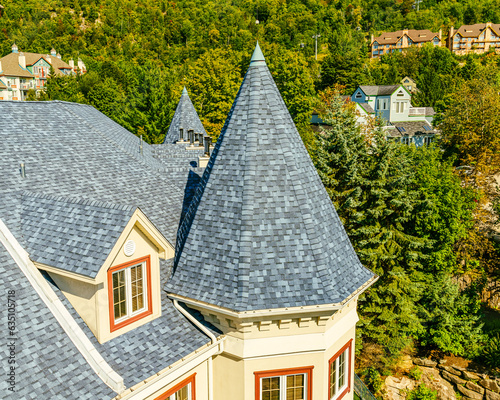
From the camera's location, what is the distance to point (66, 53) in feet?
397

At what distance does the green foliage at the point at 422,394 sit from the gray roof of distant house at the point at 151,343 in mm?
20431

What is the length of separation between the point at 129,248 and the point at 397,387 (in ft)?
76.5

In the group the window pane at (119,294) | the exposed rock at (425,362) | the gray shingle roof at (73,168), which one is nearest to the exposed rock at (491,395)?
the exposed rock at (425,362)

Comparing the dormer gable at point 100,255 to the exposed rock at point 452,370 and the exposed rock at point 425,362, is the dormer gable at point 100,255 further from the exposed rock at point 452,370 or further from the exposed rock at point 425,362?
the exposed rock at point 452,370

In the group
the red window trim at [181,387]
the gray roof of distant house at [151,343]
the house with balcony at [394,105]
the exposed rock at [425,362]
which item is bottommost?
the exposed rock at [425,362]

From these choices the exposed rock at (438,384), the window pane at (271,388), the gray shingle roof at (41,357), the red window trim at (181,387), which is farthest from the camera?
the exposed rock at (438,384)

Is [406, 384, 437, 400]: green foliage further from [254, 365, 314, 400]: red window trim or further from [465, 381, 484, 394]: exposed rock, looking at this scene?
[254, 365, 314, 400]: red window trim

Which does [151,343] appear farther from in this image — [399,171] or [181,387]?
[399,171]

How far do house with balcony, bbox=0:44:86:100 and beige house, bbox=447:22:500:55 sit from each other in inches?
4154

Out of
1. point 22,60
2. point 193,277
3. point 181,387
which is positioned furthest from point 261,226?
point 22,60

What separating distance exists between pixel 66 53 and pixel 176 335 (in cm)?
13109

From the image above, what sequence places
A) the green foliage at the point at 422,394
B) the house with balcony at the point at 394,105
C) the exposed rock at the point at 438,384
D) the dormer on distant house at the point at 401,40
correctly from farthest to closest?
the dormer on distant house at the point at 401,40, the house with balcony at the point at 394,105, the exposed rock at the point at 438,384, the green foliage at the point at 422,394

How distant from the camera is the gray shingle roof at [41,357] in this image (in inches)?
273

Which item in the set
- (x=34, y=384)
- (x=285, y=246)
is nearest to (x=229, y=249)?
(x=285, y=246)
